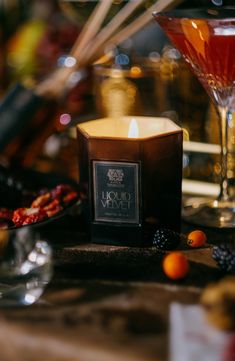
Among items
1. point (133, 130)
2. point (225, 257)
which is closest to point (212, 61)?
point (133, 130)

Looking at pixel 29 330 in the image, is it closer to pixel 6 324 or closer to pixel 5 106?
pixel 6 324

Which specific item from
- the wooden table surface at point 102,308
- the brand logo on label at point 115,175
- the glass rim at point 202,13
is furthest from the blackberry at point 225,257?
the glass rim at point 202,13

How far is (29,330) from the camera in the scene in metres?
0.58

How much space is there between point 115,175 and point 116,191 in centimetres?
2

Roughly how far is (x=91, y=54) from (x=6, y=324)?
48cm

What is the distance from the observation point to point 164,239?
0.74 meters

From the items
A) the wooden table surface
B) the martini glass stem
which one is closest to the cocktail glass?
the martini glass stem

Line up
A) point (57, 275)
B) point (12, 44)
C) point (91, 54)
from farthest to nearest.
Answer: point (12, 44)
point (91, 54)
point (57, 275)

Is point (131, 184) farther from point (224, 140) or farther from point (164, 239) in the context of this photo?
point (224, 140)

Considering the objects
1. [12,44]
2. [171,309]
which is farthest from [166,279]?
[12,44]

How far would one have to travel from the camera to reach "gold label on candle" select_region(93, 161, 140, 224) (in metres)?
0.73

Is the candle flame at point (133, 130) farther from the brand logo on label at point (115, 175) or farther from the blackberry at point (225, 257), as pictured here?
the blackberry at point (225, 257)

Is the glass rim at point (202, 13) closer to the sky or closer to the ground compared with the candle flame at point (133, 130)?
closer to the sky

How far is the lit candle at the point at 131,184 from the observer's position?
0.73m
